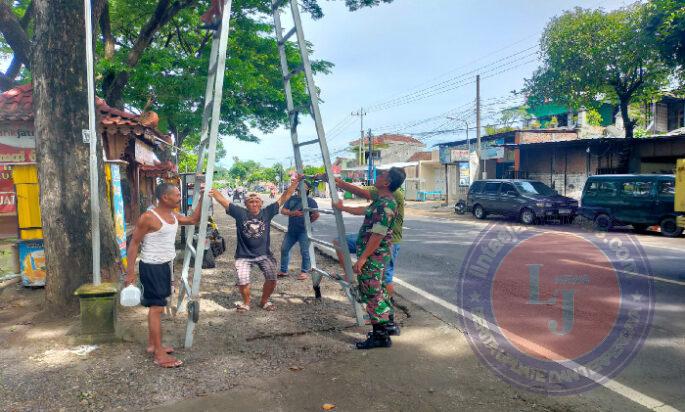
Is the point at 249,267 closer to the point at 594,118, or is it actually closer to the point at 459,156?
the point at 459,156

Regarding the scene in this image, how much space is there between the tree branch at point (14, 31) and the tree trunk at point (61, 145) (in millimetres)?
1830

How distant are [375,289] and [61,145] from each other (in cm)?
386

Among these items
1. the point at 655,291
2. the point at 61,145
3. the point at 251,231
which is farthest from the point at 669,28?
the point at 61,145

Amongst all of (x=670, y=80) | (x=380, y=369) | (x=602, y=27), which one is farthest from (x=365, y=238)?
(x=670, y=80)

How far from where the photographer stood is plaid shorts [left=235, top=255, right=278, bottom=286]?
544 centimetres

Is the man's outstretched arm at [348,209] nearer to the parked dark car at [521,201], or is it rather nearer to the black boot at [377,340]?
the black boot at [377,340]

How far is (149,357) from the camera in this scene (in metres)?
4.16

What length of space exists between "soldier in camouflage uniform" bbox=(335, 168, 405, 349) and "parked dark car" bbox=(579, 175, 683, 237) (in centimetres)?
1284

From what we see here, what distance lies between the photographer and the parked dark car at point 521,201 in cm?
1777

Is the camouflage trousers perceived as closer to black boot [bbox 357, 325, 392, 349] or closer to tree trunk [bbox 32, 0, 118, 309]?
black boot [bbox 357, 325, 392, 349]

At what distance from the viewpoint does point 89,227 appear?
17.3ft

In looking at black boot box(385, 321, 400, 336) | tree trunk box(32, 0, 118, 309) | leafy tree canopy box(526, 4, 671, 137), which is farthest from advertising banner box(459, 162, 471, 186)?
tree trunk box(32, 0, 118, 309)

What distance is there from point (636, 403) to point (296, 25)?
4484mm

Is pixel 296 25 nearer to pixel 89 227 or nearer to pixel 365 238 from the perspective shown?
pixel 365 238
